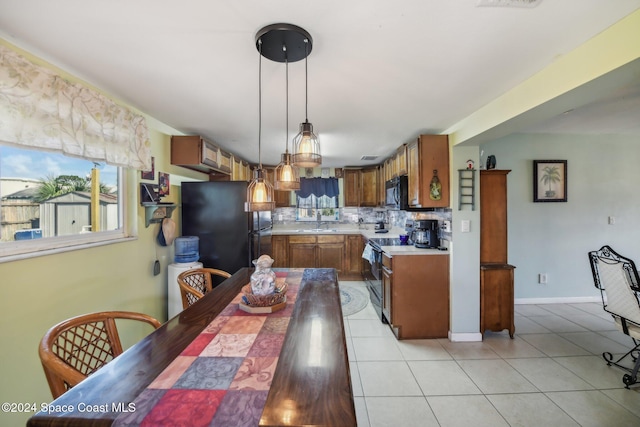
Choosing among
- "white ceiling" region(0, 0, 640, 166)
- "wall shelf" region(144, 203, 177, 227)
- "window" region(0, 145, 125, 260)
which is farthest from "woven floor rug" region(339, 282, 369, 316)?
"window" region(0, 145, 125, 260)

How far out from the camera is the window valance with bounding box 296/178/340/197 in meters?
5.37

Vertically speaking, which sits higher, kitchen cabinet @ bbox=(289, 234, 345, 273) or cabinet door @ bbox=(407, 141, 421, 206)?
cabinet door @ bbox=(407, 141, 421, 206)

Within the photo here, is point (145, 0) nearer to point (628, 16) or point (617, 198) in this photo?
point (628, 16)

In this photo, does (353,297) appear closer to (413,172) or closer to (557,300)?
(413,172)

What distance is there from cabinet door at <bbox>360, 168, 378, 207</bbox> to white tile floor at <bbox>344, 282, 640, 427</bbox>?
8.32ft

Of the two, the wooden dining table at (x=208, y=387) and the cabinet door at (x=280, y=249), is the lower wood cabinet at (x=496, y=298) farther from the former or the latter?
the cabinet door at (x=280, y=249)

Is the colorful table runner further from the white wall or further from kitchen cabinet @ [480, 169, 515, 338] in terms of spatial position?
the white wall

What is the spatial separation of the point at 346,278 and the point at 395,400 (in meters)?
2.96

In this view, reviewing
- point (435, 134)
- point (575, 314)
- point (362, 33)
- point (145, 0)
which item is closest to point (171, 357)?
point (145, 0)

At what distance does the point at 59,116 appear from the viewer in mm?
1464

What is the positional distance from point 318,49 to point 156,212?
6.84 feet

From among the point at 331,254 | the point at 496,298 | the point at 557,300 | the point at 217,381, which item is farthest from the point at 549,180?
the point at 217,381

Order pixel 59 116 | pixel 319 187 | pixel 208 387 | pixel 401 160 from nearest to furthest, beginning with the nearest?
pixel 208 387, pixel 59 116, pixel 401 160, pixel 319 187

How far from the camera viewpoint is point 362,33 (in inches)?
48.4
